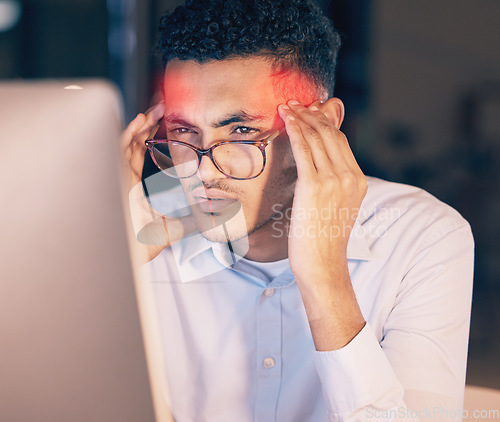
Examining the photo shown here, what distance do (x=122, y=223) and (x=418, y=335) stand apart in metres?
0.85

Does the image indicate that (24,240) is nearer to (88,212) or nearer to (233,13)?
(88,212)

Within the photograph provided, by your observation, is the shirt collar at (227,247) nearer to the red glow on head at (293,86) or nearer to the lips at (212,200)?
the lips at (212,200)

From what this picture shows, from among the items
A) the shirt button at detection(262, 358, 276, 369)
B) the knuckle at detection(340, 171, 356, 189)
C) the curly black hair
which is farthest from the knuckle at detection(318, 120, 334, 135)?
the shirt button at detection(262, 358, 276, 369)

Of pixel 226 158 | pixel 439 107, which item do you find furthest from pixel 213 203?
pixel 439 107

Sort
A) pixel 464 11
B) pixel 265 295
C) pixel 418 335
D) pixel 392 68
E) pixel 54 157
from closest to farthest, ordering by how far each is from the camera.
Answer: pixel 54 157 → pixel 418 335 → pixel 265 295 → pixel 464 11 → pixel 392 68

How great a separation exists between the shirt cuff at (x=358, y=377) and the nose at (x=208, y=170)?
529 millimetres

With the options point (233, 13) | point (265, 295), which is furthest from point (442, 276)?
point (233, 13)

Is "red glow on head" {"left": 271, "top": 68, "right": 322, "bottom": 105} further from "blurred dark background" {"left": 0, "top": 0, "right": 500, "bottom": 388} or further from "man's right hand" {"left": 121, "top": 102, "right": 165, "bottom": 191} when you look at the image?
"blurred dark background" {"left": 0, "top": 0, "right": 500, "bottom": 388}

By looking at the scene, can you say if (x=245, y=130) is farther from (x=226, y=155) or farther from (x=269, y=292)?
(x=269, y=292)

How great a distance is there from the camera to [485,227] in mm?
1872

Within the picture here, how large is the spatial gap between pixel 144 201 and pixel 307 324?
0.59 meters

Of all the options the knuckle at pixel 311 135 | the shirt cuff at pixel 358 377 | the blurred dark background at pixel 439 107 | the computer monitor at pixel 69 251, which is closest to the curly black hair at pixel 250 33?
the knuckle at pixel 311 135

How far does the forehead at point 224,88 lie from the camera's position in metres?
1.11

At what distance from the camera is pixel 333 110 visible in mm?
1255
